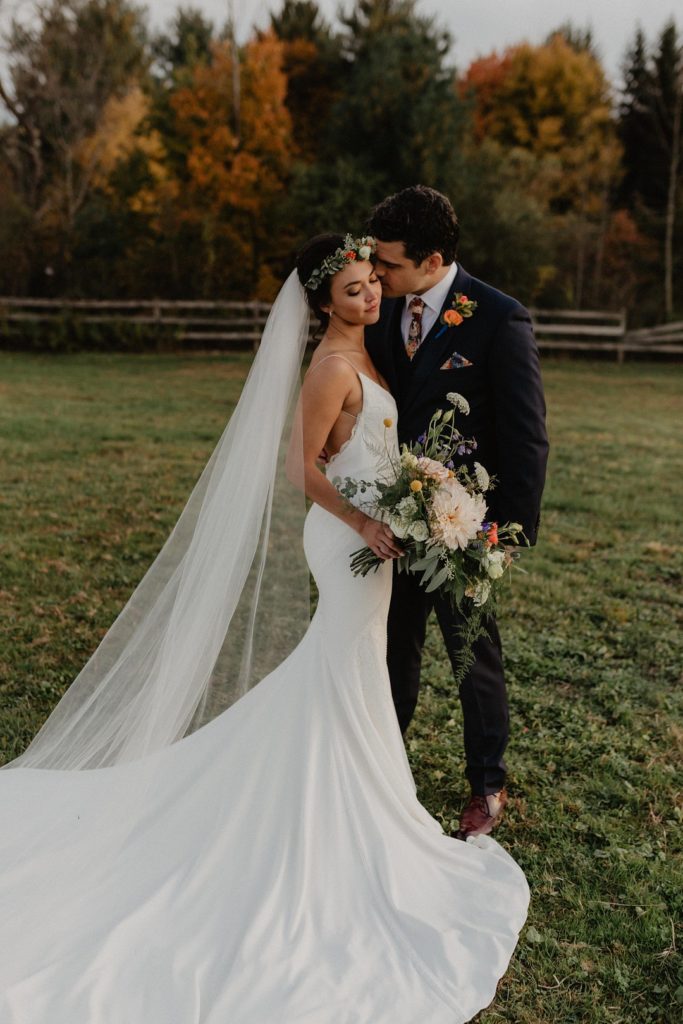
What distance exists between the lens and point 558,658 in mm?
4863

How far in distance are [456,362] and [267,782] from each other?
153 cm

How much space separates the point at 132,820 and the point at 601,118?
2961 cm

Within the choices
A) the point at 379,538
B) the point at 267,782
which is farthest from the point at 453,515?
the point at 267,782

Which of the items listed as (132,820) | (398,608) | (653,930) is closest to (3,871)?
(132,820)

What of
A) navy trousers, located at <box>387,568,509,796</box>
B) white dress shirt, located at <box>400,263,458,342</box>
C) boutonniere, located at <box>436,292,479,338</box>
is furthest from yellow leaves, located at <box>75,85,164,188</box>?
navy trousers, located at <box>387,568,509,796</box>

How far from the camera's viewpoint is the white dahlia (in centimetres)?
265

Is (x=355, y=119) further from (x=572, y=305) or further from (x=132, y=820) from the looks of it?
(x=132, y=820)

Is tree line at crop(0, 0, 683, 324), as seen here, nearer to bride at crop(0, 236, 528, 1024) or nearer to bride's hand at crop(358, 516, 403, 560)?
Answer: bride at crop(0, 236, 528, 1024)

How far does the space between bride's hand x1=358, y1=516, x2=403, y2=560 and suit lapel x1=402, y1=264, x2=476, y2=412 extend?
49cm

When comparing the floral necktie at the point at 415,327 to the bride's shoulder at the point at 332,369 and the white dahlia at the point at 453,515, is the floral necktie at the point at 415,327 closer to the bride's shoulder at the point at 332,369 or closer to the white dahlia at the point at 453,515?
the bride's shoulder at the point at 332,369

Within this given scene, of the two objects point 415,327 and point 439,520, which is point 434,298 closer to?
point 415,327

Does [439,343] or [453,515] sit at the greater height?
[439,343]

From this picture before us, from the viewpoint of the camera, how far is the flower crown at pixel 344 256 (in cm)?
294

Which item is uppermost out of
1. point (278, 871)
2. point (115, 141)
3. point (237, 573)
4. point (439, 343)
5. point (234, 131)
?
point (115, 141)
